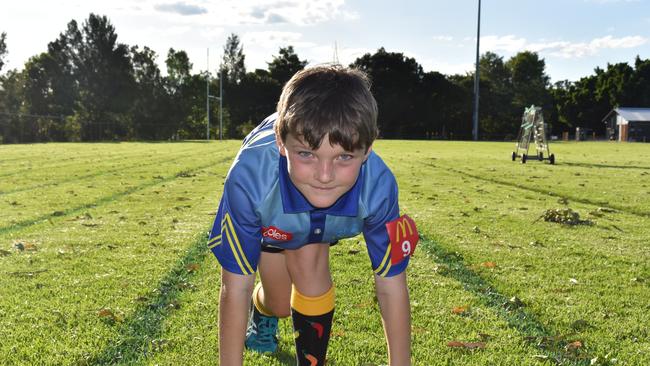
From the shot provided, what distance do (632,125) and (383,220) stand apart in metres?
73.2

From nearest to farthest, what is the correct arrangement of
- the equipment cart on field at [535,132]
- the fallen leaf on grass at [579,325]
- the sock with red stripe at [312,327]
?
the sock with red stripe at [312,327] < the fallen leaf on grass at [579,325] < the equipment cart on field at [535,132]

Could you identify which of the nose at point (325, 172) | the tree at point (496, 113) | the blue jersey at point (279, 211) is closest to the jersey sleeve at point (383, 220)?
the blue jersey at point (279, 211)

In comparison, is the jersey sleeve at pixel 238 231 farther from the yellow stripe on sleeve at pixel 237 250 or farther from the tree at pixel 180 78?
the tree at pixel 180 78

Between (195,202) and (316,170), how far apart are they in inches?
281

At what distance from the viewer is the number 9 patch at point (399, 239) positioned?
101 inches

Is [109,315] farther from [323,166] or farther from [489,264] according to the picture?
[489,264]

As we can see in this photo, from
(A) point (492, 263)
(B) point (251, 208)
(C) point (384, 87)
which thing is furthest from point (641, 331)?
(C) point (384, 87)

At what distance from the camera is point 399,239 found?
258 cm

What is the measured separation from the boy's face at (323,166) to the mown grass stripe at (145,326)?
139cm

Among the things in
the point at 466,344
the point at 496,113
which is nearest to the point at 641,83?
the point at 496,113

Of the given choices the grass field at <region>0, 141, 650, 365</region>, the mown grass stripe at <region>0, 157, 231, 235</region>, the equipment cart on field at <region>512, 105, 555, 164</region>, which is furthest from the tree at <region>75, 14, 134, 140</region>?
the grass field at <region>0, 141, 650, 365</region>

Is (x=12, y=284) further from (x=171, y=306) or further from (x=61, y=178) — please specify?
(x=61, y=178)

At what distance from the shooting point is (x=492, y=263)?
5156mm

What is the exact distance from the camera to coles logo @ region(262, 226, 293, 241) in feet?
8.75
